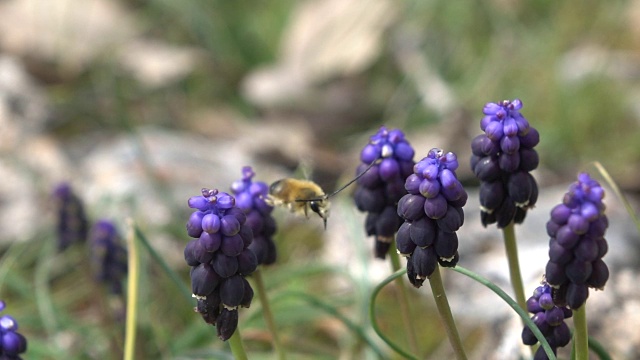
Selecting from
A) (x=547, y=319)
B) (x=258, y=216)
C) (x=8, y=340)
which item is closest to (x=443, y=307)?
(x=547, y=319)

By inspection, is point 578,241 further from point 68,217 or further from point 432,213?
point 68,217

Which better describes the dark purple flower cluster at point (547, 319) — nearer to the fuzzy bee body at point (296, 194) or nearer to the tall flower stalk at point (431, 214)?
the tall flower stalk at point (431, 214)

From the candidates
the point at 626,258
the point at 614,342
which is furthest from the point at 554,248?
the point at 626,258

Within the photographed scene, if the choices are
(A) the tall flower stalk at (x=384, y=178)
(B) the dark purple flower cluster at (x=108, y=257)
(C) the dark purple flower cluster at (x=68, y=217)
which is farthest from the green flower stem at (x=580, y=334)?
(C) the dark purple flower cluster at (x=68, y=217)

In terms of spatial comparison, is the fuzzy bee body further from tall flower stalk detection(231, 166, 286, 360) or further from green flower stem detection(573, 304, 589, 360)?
green flower stem detection(573, 304, 589, 360)

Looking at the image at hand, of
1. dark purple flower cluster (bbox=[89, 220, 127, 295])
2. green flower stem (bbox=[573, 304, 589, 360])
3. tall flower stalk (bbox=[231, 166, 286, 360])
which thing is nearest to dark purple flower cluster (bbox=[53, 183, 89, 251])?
dark purple flower cluster (bbox=[89, 220, 127, 295])

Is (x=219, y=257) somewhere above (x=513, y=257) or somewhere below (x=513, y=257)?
below
